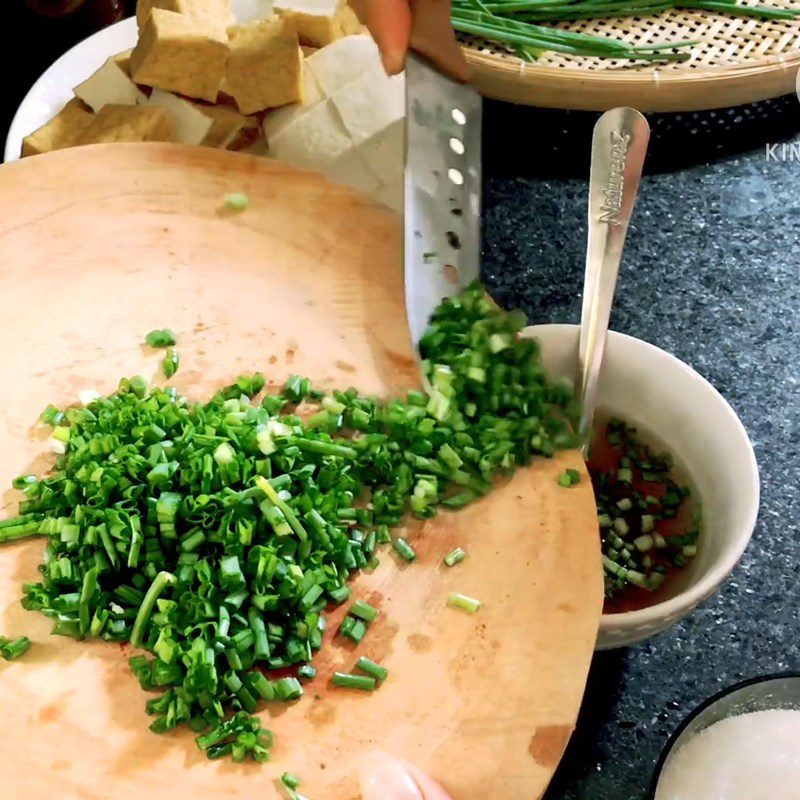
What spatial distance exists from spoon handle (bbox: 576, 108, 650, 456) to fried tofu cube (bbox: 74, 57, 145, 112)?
91 cm

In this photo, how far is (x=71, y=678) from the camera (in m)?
0.99

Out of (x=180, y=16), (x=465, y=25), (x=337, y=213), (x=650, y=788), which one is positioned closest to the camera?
(x=650, y=788)

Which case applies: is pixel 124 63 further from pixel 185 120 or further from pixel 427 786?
pixel 427 786

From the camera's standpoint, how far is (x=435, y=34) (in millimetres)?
1217

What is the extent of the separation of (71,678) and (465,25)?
1393 millimetres

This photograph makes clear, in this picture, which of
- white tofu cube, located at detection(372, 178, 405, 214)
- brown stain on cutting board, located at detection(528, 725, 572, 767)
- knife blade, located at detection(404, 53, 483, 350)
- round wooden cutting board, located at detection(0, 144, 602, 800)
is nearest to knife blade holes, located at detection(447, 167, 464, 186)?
knife blade, located at detection(404, 53, 483, 350)

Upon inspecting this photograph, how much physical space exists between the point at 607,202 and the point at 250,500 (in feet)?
1.87

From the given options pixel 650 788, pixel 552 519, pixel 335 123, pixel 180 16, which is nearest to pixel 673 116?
pixel 335 123

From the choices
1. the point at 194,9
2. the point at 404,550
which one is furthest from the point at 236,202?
the point at 404,550

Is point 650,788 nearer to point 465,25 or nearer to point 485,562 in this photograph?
point 485,562

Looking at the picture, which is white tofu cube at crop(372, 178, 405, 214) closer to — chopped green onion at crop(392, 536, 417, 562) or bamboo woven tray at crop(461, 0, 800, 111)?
bamboo woven tray at crop(461, 0, 800, 111)

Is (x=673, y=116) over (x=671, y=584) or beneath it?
over

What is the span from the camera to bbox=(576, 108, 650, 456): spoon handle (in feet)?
3.57

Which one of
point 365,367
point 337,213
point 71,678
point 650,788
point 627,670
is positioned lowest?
point 627,670
